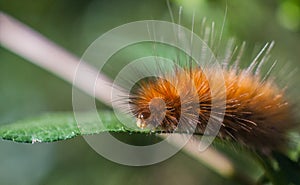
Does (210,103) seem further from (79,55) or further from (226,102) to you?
(79,55)

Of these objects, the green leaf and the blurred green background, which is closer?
the green leaf

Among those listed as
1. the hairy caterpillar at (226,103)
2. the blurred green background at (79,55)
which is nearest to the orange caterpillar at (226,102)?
the hairy caterpillar at (226,103)

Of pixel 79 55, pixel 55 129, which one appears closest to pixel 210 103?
pixel 55 129

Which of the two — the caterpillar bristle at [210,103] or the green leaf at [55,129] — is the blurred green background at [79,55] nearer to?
the caterpillar bristle at [210,103]

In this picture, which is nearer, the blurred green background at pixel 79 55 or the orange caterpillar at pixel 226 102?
the orange caterpillar at pixel 226 102

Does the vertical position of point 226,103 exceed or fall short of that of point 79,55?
it falls short

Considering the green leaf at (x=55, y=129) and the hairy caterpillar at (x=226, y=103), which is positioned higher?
the green leaf at (x=55, y=129)

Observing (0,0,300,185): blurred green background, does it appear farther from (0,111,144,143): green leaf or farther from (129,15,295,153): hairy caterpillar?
(0,111,144,143): green leaf

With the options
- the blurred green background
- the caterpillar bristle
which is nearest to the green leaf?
the caterpillar bristle
